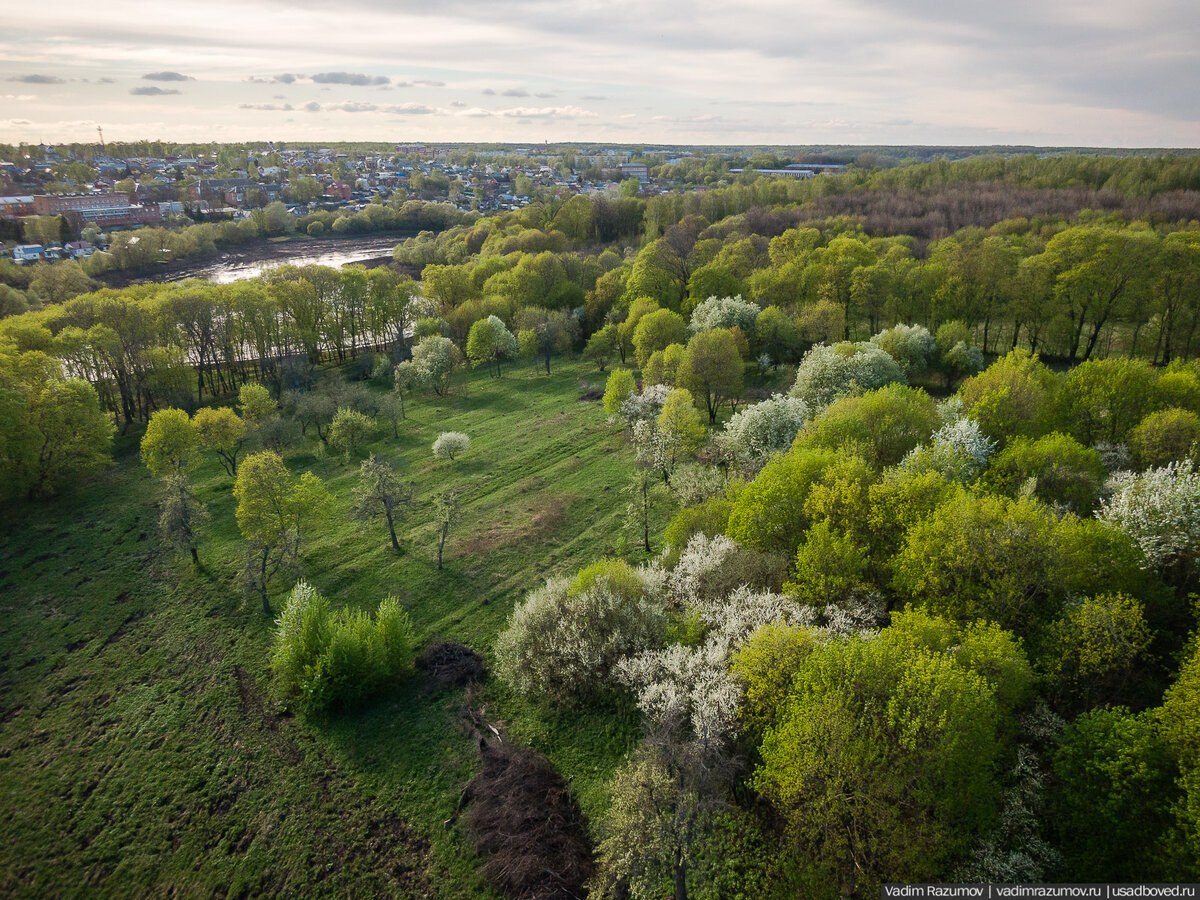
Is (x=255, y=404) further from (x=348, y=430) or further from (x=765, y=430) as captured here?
(x=765, y=430)

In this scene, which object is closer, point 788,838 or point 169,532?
point 788,838

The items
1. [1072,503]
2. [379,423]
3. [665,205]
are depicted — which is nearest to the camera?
[1072,503]

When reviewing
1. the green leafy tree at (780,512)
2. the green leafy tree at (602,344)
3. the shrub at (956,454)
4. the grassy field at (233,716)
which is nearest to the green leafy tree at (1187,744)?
the shrub at (956,454)

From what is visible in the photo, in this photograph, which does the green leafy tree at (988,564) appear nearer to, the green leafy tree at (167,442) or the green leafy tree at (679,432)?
the green leafy tree at (679,432)

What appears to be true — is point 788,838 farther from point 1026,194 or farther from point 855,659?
point 1026,194

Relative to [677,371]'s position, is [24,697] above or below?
below

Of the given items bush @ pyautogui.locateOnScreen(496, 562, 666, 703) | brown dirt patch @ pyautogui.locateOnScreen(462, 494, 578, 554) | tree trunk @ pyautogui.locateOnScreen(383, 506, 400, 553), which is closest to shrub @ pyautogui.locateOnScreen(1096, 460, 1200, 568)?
bush @ pyautogui.locateOnScreen(496, 562, 666, 703)

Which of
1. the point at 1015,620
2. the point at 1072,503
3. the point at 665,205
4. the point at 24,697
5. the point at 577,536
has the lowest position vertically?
the point at 24,697

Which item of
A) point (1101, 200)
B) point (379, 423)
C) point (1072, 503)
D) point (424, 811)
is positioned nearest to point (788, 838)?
point (424, 811)

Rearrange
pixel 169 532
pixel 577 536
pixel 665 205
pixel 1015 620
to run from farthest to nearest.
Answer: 1. pixel 665 205
2. pixel 577 536
3. pixel 169 532
4. pixel 1015 620
